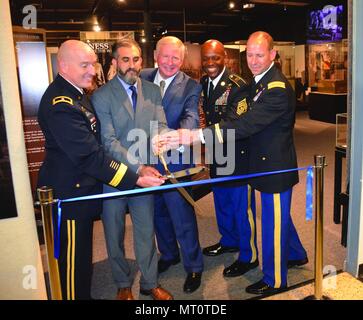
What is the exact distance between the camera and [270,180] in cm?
240

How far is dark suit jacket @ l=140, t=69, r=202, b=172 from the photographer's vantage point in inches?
102

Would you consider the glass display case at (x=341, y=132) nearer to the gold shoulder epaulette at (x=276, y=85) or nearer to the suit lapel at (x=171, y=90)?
the gold shoulder epaulette at (x=276, y=85)

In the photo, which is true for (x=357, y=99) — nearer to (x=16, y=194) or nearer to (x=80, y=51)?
(x=80, y=51)

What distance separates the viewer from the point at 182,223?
256 cm

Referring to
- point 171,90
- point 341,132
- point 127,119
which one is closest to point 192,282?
point 127,119

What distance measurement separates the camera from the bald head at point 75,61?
197cm

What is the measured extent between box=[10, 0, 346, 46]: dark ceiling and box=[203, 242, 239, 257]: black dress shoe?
27.0 feet

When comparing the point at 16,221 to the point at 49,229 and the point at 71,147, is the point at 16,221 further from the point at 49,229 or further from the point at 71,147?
the point at 71,147

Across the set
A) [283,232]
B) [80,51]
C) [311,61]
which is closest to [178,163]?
[283,232]

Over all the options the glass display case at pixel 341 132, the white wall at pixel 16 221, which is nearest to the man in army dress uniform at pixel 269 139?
the white wall at pixel 16 221

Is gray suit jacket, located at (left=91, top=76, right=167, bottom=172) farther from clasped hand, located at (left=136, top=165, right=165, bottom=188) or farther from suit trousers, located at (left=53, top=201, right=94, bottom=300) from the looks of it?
suit trousers, located at (left=53, top=201, right=94, bottom=300)

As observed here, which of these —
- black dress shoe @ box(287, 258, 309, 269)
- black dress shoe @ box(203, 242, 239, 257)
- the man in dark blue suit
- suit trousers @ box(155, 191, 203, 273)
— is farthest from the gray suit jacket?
black dress shoe @ box(287, 258, 309, 269)

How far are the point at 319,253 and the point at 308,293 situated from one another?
36 centimetres

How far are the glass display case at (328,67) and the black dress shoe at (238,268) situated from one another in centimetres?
920
